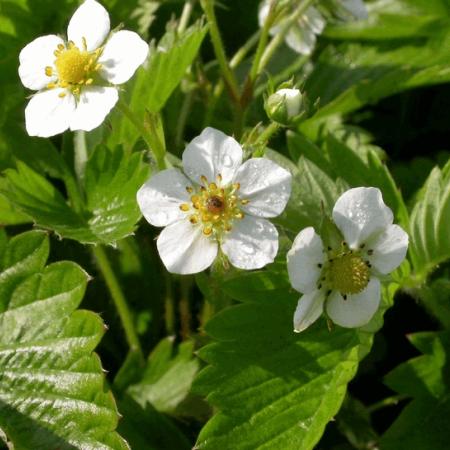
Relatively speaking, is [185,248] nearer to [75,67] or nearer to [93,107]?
[93,107]

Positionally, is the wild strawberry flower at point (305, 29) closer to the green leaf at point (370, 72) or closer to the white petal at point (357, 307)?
the green leaf at point (370, 72)

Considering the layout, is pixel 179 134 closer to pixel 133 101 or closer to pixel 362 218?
pixel 133 101

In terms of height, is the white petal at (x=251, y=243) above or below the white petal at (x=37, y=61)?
below

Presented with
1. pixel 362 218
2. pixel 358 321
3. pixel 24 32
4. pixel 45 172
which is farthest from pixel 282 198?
pixel 24 32

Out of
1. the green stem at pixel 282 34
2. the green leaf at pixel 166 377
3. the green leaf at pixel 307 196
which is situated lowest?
the green leaf at pixel 166 377

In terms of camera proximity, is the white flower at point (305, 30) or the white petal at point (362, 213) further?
the white flower at point (305, 30)

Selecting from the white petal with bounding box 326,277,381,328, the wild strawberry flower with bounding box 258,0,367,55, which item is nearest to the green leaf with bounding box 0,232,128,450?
the white petal with bounding box 326,277,381,328

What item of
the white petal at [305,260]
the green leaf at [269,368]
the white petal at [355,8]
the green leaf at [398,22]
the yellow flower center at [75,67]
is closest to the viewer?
the white petal at [305,260]

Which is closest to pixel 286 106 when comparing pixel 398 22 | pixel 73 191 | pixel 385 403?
pixel 73 191

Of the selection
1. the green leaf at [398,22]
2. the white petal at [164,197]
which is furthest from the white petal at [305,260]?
the green leaf at [398,22]
